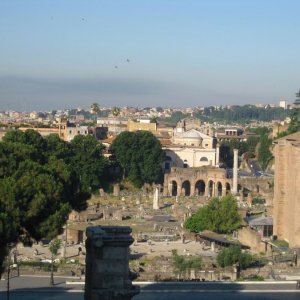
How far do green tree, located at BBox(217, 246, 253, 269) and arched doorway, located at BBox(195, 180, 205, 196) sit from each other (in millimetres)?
37442

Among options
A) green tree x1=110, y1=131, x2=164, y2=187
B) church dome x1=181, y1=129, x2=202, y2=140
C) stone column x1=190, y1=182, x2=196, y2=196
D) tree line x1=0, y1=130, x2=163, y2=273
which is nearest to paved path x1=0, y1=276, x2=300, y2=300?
tree line x1=0, y1=130, x2=163, y2=273

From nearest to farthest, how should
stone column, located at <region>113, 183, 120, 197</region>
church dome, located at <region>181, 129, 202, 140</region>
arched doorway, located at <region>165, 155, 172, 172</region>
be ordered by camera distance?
stone column, located at <region>113, 183, 120, 197</region>
arched doorway, located at <region>165, 155, 172, 172</region>
church dome, located at <region>181, 129, 202, 140</region>

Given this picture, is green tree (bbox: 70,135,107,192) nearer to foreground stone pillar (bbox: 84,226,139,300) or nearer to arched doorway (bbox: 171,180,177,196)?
arched doorway (bbox: 171,180,177,196)

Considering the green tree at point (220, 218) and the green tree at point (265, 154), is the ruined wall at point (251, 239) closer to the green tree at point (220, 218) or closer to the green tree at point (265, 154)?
the green tree at point (220, 218)

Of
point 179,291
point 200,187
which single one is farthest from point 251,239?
point 200,187

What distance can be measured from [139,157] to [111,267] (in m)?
52.8

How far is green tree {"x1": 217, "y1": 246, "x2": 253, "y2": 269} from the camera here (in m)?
26.9

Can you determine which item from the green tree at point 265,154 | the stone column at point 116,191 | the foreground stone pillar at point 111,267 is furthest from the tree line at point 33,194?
the green tree at point 265,154

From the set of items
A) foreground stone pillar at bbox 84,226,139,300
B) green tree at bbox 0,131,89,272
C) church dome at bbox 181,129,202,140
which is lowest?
foreground stone pillar at bbox 84,226,139,300

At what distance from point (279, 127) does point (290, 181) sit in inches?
1788

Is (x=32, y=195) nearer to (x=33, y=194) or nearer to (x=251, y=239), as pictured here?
(x=33, y=194)

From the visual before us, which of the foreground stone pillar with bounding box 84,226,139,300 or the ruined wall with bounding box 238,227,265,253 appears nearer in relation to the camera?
the foreground stone pillar with bounding box 84,226,139,300

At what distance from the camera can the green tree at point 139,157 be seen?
64.2 m

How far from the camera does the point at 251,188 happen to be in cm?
6225
